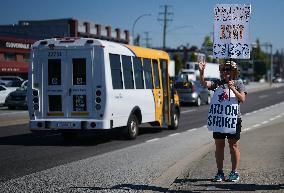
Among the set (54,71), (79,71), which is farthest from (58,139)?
(79,71)

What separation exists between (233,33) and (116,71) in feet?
22.6

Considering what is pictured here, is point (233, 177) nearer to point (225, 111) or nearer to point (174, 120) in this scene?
point (225, 111)

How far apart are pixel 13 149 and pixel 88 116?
2.05m

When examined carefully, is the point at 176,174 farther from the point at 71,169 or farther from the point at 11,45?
the point at 11,45

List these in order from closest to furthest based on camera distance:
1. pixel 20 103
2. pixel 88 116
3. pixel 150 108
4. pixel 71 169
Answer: pixel 71 169
pixel 88 116
pixel 150 108
pixel 20 103

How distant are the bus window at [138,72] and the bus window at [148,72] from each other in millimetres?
310

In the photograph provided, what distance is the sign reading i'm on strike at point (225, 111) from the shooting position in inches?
310

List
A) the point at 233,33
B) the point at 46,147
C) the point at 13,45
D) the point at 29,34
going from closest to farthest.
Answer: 1. the point at 233,33
2. the point at 46,147
3. the point at 13,45
4. the point at 29,34

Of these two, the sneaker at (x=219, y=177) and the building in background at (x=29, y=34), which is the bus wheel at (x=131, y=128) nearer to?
the sneaker at (x=219, y=177)

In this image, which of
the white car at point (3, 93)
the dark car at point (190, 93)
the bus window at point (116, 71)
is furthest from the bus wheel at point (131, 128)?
the dark car at point (190, 93)

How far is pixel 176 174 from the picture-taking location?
886 centimetres

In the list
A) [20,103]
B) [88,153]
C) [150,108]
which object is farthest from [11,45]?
[88,153]

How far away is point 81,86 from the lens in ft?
46.6

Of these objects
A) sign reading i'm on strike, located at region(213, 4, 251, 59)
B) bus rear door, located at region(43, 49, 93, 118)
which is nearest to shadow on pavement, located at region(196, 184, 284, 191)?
sign reading i'm on strike, located at region(213, 4, 251, 59)
